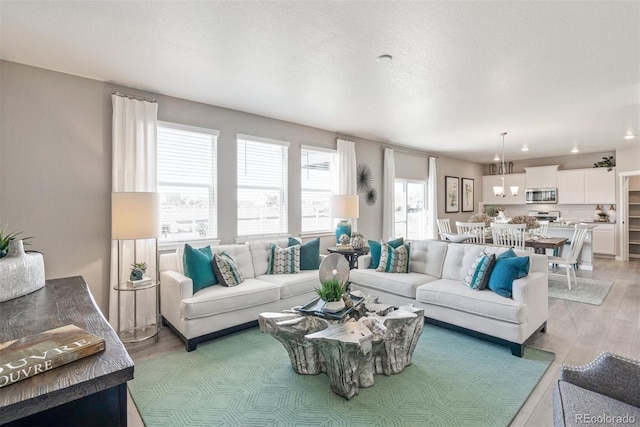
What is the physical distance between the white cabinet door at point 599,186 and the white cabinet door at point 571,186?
96mm

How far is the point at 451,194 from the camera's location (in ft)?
28.3

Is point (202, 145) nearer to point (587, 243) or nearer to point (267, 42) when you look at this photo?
point (267, 42)

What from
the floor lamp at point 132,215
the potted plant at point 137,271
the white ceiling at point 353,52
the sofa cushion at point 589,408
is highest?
the white ceiling at point 353,52

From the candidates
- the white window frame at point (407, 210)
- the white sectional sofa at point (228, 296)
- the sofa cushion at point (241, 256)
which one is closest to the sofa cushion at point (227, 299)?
the white sectional sofa at point (228, 296)

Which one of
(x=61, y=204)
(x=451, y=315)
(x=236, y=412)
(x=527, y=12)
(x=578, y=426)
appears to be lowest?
(x=236, y=412)

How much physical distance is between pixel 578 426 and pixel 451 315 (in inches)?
82.4

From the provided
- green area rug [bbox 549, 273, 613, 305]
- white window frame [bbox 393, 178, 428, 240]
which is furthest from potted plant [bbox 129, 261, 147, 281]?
green area rug [bbox 549, 273, 613, 305]

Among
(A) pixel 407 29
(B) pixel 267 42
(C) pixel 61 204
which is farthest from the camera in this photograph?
(C) pixel 61 204

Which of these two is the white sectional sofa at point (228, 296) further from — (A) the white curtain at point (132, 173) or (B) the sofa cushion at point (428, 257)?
(B) the sofa cushion at point (428, 257)

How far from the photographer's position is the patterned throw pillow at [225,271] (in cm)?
344

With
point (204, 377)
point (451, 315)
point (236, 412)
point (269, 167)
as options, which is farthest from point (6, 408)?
point (269, 167)

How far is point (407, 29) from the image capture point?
7.86ft

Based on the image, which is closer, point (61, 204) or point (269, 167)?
point (61, 204)

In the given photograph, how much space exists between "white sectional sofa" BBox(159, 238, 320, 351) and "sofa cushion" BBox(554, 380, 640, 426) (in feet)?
8.49
